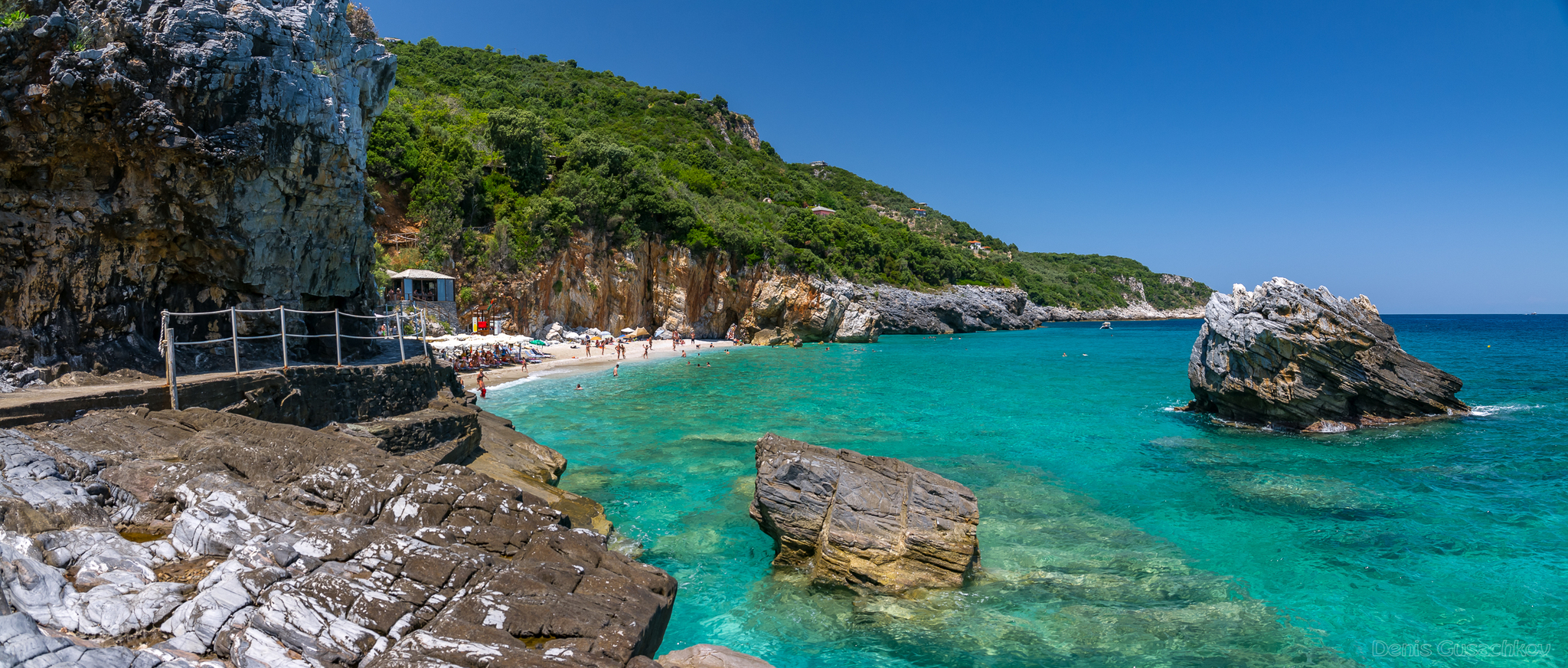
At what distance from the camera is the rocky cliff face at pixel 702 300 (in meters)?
42.3

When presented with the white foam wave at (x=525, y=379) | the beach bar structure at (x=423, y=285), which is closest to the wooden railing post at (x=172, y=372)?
the white foam wave at (x=525, y=379)

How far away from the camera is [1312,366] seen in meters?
17.7

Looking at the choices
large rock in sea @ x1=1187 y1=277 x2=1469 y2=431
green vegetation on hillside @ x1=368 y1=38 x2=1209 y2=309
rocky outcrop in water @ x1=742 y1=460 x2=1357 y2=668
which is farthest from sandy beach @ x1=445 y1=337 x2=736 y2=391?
large rock in sea @ x1=1187 y1=277 x2=1469 y2=431

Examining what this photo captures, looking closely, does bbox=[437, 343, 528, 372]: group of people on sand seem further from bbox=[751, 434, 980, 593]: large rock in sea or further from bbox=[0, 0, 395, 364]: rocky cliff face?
bbox=[751, 434, 980, 593]: large rock in sea

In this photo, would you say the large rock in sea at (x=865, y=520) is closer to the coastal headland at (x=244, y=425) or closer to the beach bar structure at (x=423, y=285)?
the coastal headland at (x=244, y=425)

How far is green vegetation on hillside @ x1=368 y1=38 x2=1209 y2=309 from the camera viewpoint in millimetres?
38438

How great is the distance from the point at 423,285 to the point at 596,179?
13578 millimetres

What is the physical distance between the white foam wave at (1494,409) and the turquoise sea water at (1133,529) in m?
0.14

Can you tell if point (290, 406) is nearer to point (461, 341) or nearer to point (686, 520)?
point (686, 520)

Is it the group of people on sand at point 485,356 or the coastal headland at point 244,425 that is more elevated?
the coastal headland at point 244,425

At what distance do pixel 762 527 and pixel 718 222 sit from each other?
141 feet

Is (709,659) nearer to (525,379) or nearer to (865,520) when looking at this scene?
(865,520)

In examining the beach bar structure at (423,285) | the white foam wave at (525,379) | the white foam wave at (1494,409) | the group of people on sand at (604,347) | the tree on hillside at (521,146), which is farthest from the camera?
the tree on hillside at (521,146)

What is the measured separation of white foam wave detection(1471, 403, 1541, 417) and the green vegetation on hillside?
129 ft
